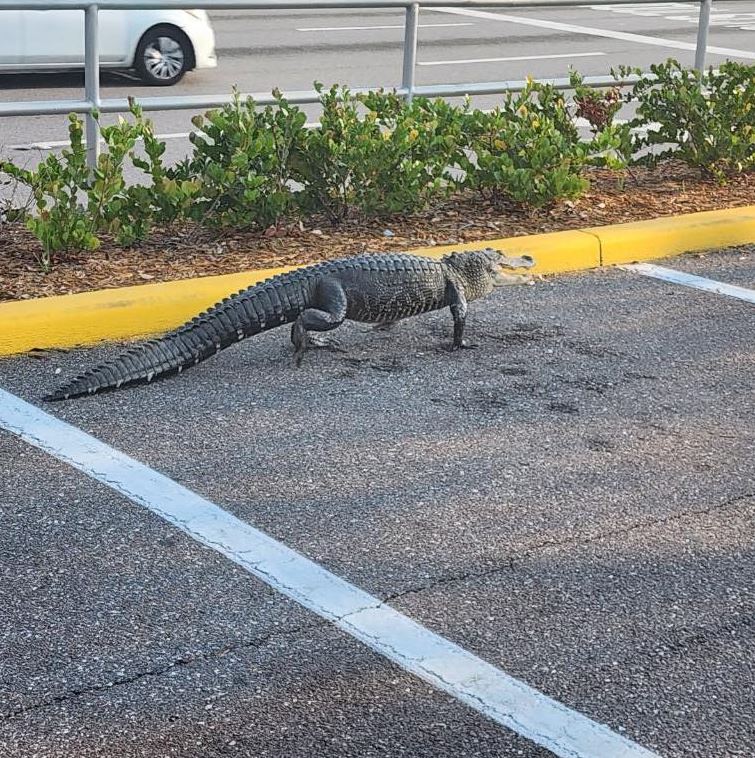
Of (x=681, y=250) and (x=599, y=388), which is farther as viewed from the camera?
(x=681, y=250)

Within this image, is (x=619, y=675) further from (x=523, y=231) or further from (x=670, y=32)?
(x=670, y=32)

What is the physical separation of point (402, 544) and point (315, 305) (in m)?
1.94

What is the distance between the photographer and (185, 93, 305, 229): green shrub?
7.36m

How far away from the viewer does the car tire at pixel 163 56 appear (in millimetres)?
14766

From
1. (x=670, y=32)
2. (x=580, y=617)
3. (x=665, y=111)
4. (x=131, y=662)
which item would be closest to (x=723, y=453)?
(x=580, y=617)

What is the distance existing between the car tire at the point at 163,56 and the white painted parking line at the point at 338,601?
10074 mm

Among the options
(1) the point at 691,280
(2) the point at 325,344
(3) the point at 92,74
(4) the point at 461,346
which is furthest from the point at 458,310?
(3) the point at 92,74

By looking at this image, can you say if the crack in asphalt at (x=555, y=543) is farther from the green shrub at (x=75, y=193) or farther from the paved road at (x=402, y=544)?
the green shrub at (x=75, y=193)

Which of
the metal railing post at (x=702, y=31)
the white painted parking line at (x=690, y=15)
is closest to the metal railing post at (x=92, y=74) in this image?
the metal railing post at (x=702, y=31)

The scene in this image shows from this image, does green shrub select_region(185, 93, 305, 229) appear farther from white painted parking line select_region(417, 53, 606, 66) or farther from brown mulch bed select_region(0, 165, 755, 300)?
white painted parking line select_region(417, 53, 606, 66)

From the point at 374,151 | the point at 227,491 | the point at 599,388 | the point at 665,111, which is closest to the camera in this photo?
the point at 227,491

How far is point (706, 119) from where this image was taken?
9336 millimetres

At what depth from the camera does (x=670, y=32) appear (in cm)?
2214

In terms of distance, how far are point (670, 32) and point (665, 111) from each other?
43.9ft
